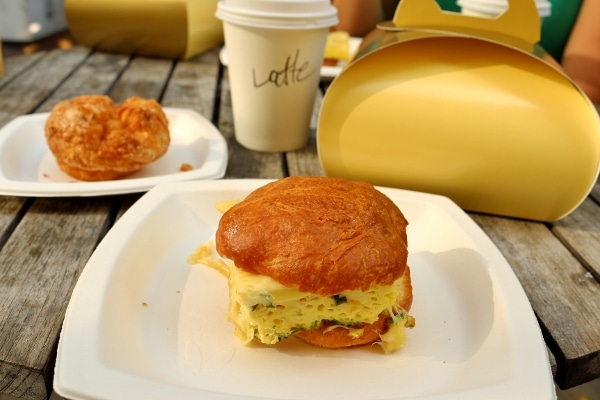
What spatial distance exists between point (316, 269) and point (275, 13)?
0.65m

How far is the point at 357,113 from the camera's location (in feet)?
3.12

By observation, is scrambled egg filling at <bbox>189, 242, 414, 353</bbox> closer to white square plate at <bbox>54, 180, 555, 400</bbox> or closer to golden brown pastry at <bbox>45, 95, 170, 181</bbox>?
white square plate at <bbox>54, 180, 555, 400</bbox>

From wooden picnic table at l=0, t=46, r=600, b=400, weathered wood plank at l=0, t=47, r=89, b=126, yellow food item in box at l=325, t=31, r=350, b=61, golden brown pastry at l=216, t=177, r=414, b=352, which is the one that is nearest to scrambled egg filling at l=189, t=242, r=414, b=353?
golden brown pastry at l=216, t=177, r=414, b=352

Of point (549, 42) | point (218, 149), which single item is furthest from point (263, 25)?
point (549, 42)

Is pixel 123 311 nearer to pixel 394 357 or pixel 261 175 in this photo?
pixel 394 357

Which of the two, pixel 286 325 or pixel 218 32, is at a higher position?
pixel 286 325

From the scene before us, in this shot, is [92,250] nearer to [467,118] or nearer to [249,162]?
[249,162]

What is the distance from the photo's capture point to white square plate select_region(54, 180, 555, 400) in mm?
517

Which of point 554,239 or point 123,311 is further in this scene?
point 554,239

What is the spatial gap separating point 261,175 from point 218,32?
137cm

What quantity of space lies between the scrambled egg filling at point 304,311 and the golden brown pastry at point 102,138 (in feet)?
1.45

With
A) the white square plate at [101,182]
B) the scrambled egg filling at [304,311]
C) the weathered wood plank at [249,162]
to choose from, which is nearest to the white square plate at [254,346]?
the scrambled egg filling at [304,311]

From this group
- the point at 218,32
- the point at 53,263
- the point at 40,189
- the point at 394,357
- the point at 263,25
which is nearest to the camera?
the point at 394,357

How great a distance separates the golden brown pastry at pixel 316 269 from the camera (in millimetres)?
583
